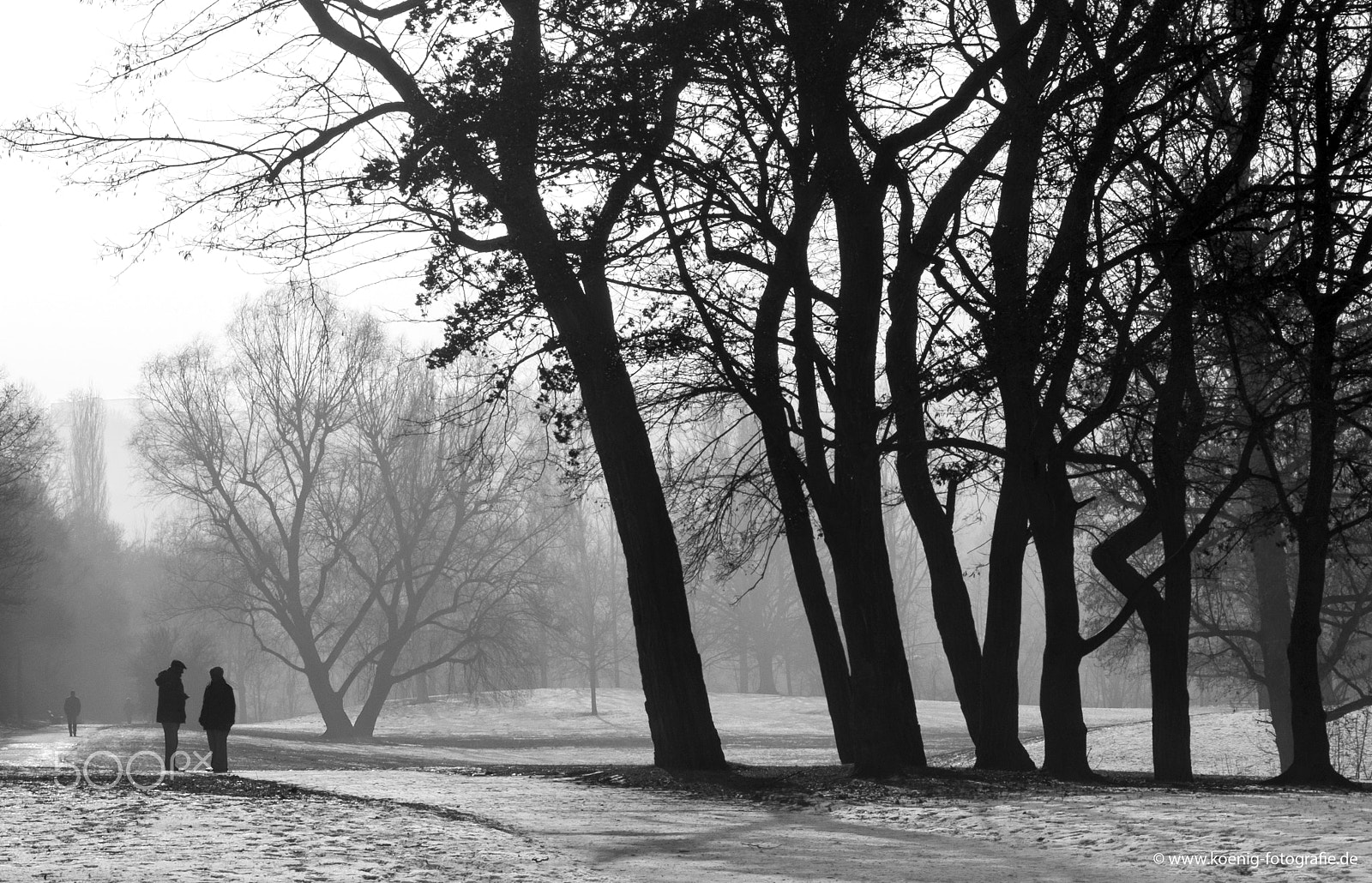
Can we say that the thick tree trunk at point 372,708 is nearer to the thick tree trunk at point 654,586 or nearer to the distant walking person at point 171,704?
the distant walking person at point 171,704

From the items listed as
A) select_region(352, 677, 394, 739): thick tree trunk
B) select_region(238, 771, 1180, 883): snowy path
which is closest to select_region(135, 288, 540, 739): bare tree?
select_region(352, 677, 394, 739): thick tree trunk

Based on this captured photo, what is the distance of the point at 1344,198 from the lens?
10.8 metres

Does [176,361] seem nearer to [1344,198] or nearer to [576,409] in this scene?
[576,409]

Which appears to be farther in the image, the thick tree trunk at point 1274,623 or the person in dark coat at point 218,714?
the thick tree trunk at point 1274,623

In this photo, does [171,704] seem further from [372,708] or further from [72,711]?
[72,711]

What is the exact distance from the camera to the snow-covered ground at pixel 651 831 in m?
6.82

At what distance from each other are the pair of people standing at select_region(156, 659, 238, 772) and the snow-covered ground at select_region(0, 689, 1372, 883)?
193 cm

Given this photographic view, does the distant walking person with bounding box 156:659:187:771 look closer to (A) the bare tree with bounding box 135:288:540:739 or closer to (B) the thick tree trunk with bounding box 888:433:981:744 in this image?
(B) the thick tree trunk with bounding box 888:433:981:744

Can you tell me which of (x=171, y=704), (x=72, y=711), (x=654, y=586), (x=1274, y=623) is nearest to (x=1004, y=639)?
(x=654, y=586)

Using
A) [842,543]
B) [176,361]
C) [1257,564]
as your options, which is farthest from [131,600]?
[842,543]

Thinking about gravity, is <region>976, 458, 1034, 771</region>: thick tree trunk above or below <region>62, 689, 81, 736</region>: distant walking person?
above

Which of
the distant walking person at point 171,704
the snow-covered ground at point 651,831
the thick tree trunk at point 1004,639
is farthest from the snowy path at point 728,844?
the distant walking person at point 171,704

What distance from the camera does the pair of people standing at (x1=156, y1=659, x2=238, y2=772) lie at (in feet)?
53.1

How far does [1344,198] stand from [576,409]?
7651 millimetres
